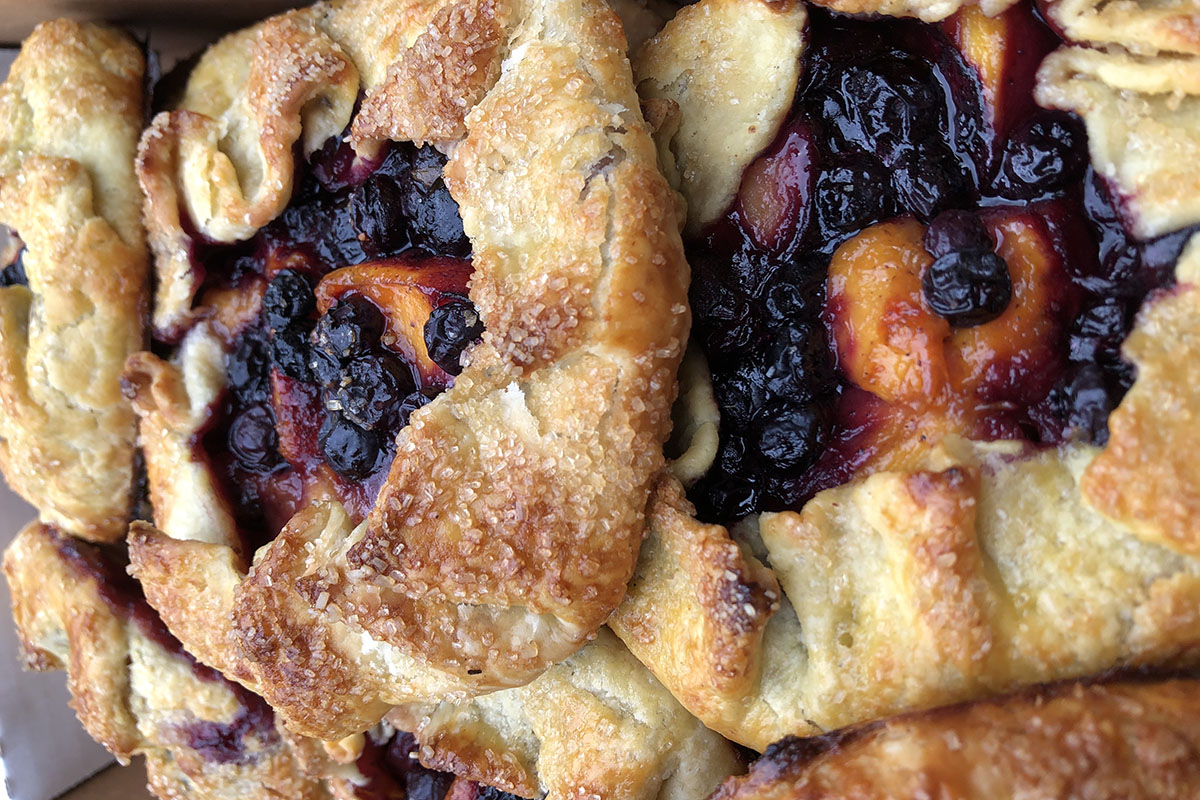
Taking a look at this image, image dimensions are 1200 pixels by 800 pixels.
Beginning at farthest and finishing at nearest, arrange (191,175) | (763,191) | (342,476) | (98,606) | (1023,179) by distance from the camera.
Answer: (98,606)
(191,175)
(342,476)
(763,191)
(1023,179)

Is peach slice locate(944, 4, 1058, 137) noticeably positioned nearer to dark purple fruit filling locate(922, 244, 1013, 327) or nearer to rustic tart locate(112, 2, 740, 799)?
dark purple fruit filling locate(922, 244, 1013, 327)

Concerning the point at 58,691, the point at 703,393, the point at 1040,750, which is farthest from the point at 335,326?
the point at 58,691

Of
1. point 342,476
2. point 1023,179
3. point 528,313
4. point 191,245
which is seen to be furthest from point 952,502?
point 191,245

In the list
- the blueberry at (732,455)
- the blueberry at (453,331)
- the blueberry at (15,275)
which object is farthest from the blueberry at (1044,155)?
the blueberry at (15,275)

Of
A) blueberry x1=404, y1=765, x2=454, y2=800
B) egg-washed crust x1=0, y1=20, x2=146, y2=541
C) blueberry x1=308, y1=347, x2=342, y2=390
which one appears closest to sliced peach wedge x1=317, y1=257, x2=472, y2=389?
blueberry x1=308, y1=347, x2=342, y2=390

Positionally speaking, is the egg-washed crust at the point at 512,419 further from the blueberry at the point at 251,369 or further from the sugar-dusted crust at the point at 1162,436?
the sugar-dusted crust at the point at 1162,436

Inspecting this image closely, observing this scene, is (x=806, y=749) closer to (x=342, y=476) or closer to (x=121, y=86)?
(x=342, y=476)
